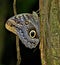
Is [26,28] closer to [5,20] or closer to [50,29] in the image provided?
[50,29]

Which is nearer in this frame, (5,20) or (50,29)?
(50,29)

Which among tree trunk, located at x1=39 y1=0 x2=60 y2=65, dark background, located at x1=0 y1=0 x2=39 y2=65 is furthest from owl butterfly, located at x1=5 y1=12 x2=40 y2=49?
dark background, located at x1=0 y1=0 x2=39 y2=65

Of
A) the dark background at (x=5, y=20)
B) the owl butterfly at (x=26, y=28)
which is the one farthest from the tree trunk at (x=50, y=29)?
the dark background at (x=5, y=20)

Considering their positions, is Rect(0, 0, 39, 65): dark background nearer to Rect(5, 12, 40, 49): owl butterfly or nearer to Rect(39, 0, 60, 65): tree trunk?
Rect(5, 12, 40, 49): owl butterfly

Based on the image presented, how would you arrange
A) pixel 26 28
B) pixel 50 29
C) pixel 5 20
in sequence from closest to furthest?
pixel 50 29
pixel 26 28
pixel 5 20

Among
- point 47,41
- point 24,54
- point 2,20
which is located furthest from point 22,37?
point 24,54

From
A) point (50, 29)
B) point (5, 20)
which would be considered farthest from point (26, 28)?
point (5, 20)

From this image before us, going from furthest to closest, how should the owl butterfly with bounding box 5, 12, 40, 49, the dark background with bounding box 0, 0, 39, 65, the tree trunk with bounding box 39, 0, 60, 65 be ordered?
1. the dark background with bounding box 0, 0, 39, 65
2. the owl butterfly with bounding box 5, 12, 40, 49
3. the tree trunk with bounding box 39, 0, 60, 65
